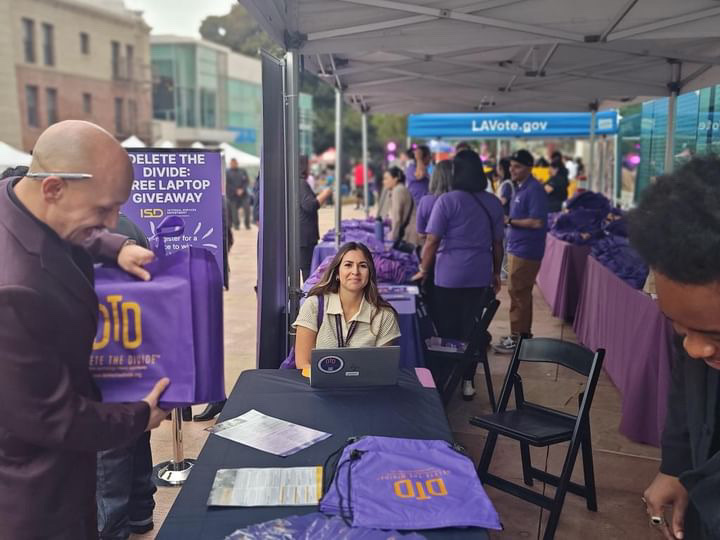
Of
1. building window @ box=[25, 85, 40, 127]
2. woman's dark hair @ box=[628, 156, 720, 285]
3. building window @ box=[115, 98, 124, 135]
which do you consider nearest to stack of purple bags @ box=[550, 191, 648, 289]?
woman's dark hair @ box=[628, 156, 720, 285]

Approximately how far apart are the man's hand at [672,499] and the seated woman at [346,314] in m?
1.82

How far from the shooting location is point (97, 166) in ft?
3.53

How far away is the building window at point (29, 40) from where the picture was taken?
28.6 metres

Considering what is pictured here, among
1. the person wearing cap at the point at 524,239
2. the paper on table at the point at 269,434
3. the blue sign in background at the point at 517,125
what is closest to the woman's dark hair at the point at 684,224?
the paper on table at the point at 269,434

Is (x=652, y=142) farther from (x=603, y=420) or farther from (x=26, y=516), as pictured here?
(x=26, y=516)

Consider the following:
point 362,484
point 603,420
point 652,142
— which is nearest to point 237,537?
point 362,484

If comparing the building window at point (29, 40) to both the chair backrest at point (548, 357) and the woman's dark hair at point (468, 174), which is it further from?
the chair backrest at point (548, 357)

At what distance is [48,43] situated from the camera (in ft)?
98.0

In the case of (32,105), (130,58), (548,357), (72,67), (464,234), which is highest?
(130,58)

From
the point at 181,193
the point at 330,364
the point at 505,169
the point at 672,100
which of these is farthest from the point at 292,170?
the point at 505,169

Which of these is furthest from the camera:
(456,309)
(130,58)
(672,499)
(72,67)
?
(130,58)

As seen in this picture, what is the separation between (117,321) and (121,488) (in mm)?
1975

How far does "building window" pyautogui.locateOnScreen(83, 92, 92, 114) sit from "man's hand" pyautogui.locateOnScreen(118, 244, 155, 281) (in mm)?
34642

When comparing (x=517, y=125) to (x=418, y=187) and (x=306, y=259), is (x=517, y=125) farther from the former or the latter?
(x=306, y=259)
